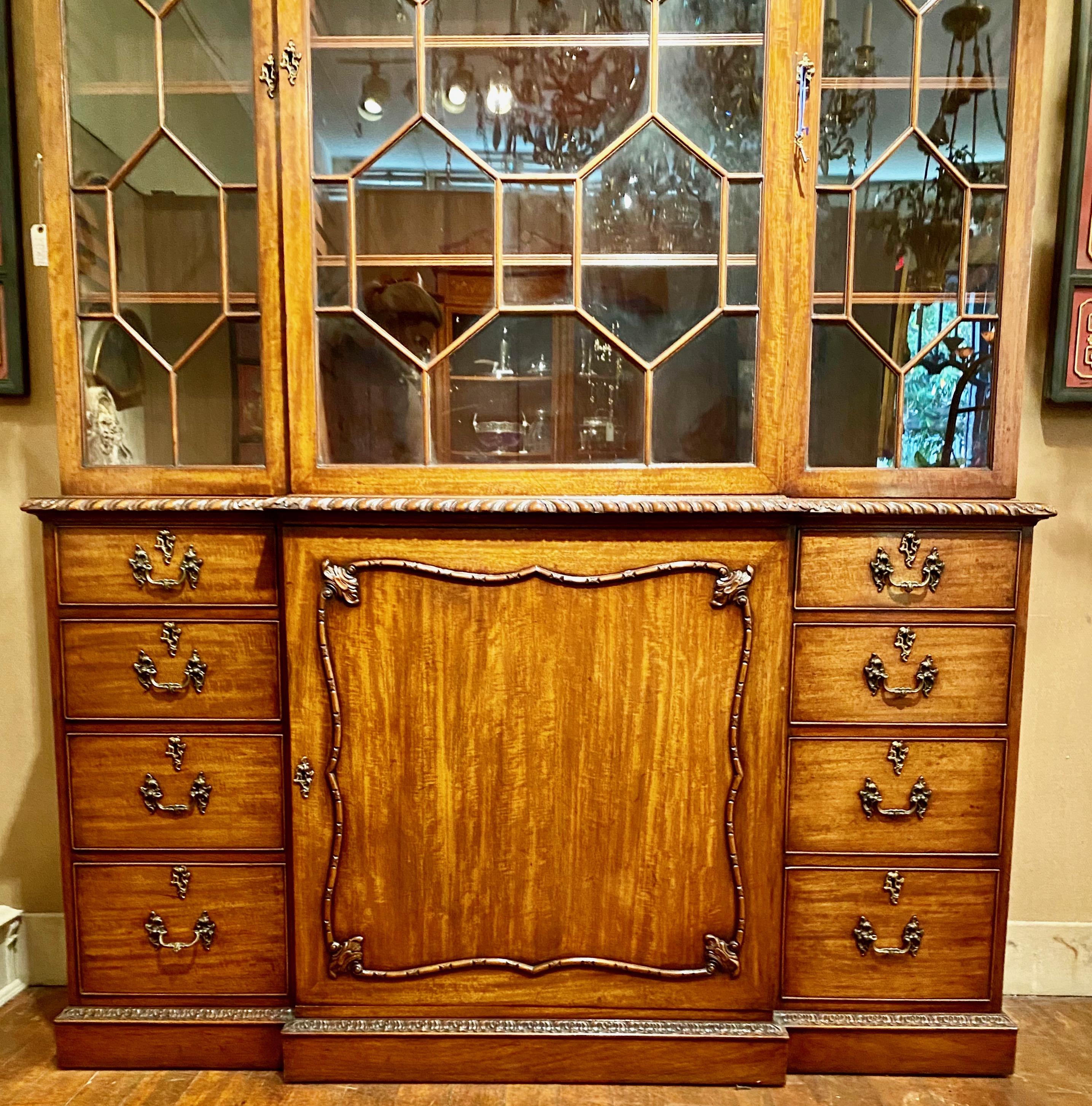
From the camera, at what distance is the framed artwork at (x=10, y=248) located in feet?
4.64

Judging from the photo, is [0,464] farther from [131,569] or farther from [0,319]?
[131,569]

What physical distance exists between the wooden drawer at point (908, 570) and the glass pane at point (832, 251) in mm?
355

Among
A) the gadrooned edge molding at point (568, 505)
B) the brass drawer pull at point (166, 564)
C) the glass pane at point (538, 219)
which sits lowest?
the brass drawer pull at point (166, 564)

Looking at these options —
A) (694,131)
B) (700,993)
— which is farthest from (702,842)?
(694,131)

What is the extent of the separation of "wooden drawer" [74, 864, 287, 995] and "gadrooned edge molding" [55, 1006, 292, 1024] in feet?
0.08

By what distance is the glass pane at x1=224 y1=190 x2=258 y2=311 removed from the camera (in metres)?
1.21

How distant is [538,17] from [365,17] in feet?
0.83

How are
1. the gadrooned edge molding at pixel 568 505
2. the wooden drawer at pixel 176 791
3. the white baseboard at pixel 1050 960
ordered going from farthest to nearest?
the white baseboard at pixel 1050 960, the wooden drawer at pixel 176 791, the gadrooned edge molding at pixel 568 505

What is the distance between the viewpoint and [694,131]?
1.18m

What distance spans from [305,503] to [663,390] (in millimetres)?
555

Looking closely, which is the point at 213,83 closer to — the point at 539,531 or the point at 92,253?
the point at 92,253

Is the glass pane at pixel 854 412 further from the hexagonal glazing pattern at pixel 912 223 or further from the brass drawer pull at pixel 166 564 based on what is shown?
the brass drawer pull at pixel 166 564

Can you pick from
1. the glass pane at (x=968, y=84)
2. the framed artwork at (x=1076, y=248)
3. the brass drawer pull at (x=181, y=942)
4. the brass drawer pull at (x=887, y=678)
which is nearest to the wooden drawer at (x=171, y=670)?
the brass drawer pull at (x=181, y=942)

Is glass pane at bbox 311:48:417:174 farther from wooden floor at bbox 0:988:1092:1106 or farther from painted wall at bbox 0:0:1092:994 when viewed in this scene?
wooden floor at bbox 0:988:1092:1106
